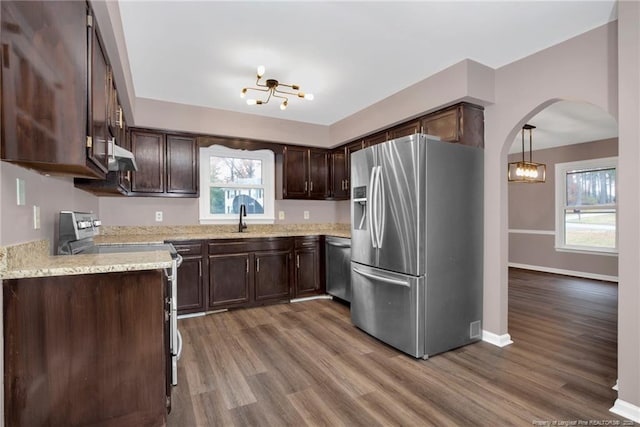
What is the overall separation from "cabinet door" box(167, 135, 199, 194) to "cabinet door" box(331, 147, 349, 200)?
1.95m

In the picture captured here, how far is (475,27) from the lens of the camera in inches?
93.4

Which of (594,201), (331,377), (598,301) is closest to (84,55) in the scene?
(331,377)

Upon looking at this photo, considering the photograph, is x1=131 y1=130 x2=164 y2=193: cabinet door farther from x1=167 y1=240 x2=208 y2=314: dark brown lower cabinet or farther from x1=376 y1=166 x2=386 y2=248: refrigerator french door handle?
x1=376 y1=166 x2=386 y2=248: refrigerator french door handle

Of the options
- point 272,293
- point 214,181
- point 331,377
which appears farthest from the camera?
point 214,181

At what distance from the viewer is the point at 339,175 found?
490 cm

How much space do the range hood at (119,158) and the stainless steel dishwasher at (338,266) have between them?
7.91 feet

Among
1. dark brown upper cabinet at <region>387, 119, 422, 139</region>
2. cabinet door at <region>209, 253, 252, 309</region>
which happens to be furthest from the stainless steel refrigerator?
cabinet door at <region>209, 253, 252, 309</region>

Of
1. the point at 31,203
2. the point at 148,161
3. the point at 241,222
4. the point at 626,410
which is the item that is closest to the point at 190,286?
the point at 241,222

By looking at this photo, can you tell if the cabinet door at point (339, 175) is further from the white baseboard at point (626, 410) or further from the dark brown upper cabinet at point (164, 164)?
the white baseboard at point (626, 410)

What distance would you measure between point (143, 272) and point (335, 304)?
2.99 meters

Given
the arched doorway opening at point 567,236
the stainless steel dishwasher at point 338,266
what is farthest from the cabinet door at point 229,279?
the arched doorway opening at point 567,236

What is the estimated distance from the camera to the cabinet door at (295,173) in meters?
4.66

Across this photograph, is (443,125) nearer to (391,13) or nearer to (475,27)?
(475,27)

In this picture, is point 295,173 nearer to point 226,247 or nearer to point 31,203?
point 226,247
